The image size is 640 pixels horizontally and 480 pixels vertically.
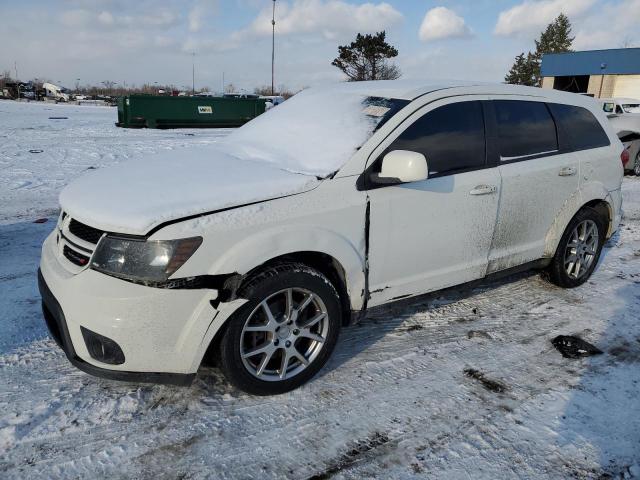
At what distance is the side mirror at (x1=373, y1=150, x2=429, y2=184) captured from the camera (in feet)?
9.68

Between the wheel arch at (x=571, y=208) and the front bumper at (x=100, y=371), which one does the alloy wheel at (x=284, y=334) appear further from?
the wheel arch at (x=571, y=208)

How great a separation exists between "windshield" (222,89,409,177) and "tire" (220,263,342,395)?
67cm

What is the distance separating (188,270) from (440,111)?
6.63 ft

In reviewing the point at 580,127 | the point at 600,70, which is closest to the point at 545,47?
the point at 600,70

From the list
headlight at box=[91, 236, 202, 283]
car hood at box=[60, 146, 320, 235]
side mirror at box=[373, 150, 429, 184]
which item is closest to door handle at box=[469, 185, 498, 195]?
side mirror at box=[373, 150, 429, 184]

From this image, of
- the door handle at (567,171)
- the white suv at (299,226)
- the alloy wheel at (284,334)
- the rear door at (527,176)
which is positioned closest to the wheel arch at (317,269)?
the white suv at (299,226)

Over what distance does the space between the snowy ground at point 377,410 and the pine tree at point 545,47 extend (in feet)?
205

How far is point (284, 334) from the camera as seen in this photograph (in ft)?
9.55

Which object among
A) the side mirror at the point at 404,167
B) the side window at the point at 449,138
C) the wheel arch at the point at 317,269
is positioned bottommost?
the wheel arch at the point at 317,269

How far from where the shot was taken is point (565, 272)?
4.52m

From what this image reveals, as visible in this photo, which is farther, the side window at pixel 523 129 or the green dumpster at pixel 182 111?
the green dumpster at pixel 182 111

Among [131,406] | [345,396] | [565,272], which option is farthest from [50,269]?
[565,272]

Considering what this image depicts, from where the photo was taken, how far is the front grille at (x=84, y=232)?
2.66m

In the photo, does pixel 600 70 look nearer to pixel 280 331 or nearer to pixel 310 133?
pixel 310 133
